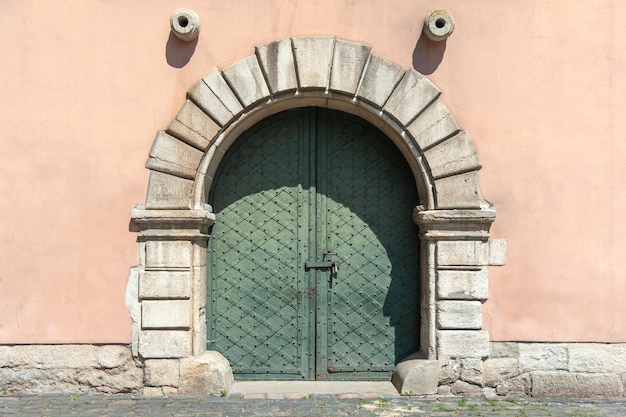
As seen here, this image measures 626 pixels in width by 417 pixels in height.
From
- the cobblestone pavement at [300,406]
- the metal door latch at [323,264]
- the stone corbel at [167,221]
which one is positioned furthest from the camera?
the metal door latch at [323,264]

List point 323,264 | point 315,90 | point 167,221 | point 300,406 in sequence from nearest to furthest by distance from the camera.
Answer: point 300,406 → point 167,221 → point 315,90 → point 323,264

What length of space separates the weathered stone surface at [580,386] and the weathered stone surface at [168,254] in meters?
2.94

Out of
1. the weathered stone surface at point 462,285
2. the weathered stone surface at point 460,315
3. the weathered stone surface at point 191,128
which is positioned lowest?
the weathered stone surface at point 460,315

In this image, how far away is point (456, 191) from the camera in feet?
16.8

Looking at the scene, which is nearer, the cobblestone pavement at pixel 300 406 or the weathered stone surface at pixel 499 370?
the cobblestone pavement at pixel 300 406

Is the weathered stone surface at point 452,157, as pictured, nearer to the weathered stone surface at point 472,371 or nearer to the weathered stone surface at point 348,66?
the weathered stone surface at point 348,66

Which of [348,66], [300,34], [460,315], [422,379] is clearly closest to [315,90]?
[348,66]

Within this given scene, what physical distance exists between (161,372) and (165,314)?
0.45m

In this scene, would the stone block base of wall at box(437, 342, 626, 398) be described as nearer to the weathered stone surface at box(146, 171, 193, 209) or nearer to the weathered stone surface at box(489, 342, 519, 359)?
the weathered stone surface at box(489, 342, 519, 359)

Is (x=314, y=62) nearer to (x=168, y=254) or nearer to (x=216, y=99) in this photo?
(x=216, y=99)

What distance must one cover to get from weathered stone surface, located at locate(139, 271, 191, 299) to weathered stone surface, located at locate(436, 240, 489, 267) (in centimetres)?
204

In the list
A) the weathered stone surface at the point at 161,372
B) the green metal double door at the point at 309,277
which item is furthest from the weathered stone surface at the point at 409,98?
the weathered stone surface at the point at 161,372

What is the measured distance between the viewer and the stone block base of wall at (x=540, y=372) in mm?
5078

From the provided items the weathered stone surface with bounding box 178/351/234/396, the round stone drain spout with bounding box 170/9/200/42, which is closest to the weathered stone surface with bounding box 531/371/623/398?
the weathered stone surface with bounding box 178/351/234/396
